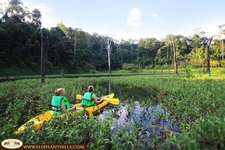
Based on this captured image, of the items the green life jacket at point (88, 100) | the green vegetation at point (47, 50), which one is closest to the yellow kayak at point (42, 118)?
the green life jacket at point (88, 100)

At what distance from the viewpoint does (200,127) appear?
4336 mm

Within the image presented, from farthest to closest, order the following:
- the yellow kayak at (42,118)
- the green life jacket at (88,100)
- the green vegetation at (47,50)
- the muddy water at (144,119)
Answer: the green vegetation at (47,50) → the green life jacket at (88,100) → the muddy water at (144,119) → the yellow kayak at (42,118)

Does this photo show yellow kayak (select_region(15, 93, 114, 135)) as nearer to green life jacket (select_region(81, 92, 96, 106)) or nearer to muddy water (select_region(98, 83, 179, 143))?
green life jacket (select_region(81, 92, 96, 106))

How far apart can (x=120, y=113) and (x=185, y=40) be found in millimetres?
77916

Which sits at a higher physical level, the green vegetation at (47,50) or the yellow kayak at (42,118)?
the green vegetation at (47,50)

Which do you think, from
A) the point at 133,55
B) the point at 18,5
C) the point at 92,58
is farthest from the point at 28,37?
the point at 133,55

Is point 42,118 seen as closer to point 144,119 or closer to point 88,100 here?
point 88,100

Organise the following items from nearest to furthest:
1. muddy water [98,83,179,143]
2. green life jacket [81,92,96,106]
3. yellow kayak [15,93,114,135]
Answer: yellow kayak [15,93,114,135] → muddy water [98,83,179,143] → green life jacket [81,92,96,106]

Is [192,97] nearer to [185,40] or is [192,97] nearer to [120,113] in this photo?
[120,113]

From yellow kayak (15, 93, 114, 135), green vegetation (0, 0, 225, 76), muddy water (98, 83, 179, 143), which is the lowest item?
muddy water (98, 83, 179, 143)

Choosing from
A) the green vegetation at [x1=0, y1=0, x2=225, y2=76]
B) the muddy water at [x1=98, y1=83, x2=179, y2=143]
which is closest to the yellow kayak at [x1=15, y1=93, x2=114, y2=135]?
the muddy water at [x1=98, y1=83, x2=179, y2=143]

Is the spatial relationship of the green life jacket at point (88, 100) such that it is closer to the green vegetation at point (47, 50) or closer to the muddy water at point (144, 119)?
the muddy water at point (144, 119)

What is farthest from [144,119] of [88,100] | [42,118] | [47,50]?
[47,50]

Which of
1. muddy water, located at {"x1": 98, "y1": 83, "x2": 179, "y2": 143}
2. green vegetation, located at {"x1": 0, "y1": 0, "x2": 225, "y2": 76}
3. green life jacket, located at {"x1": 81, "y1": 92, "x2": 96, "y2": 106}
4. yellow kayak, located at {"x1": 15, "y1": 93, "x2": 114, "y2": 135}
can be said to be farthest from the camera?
green vegetation, located at {"x1": 0, "y1": 0, "x2": 225, "y2": 76}
